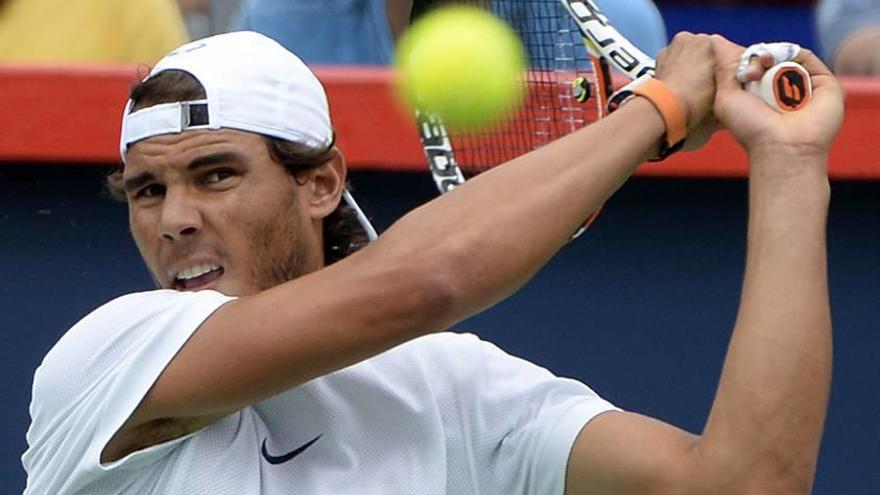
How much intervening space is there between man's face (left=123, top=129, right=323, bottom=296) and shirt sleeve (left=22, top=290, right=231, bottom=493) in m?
0.11

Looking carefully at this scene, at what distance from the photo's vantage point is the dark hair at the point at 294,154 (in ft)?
8.79

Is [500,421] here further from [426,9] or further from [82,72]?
[82,72]

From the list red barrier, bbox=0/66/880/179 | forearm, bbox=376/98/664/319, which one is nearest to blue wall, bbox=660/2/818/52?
red barrier, bbox=0/66/880/179

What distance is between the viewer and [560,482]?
2.62 metres

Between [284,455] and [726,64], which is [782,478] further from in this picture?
[284,455]

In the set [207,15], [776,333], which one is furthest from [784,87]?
[207,15]

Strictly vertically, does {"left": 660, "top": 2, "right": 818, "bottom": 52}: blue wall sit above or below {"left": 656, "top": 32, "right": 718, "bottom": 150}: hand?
below

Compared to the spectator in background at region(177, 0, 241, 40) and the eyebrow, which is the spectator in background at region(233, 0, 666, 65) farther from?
the eyebrow

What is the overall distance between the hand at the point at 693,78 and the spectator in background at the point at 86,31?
72.9 inches

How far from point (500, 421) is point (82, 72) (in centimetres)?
155

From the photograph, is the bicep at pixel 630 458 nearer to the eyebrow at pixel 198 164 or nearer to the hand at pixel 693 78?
the hand at pixel 693 78

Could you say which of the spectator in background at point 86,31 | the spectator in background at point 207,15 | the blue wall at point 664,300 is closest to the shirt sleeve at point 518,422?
the blue wall at point 664,300

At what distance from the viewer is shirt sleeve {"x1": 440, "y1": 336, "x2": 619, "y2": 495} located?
2.63 m

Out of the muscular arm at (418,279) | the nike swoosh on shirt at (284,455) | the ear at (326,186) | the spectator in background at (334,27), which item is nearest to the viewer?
the muscular arm at (418,279)
